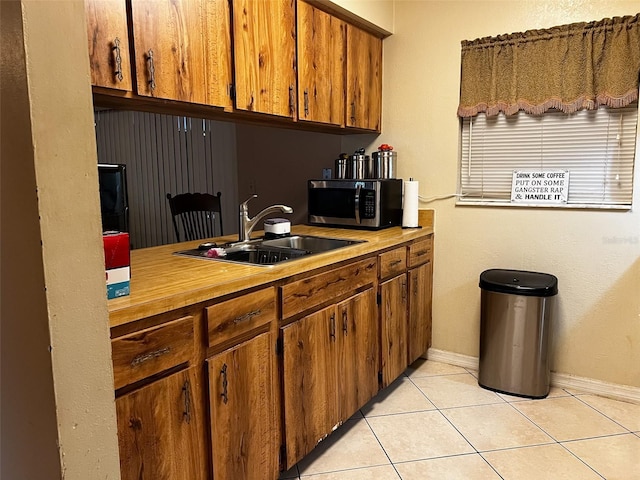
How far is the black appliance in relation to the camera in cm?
149

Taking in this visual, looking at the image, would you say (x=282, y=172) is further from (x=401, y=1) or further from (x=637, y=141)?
(x=637, y=141)

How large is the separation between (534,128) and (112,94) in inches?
86.4

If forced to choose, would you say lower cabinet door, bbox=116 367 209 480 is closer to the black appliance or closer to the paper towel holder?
the black appliance

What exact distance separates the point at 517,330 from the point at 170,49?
2.15 m

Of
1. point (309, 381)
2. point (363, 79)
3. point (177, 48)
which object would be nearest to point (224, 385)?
point (309, 381)

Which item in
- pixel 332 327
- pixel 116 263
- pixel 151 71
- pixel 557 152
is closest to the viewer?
pixel 116 263

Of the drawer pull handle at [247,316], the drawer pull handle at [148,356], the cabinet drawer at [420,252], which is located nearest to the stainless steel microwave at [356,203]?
the cabinet drawer at [420,252]

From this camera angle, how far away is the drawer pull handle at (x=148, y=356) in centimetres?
120

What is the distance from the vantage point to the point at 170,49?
5.46 feet

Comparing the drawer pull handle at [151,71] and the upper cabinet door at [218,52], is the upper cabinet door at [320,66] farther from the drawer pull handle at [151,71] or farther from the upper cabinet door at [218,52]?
the drawer pull handle at [151,71]

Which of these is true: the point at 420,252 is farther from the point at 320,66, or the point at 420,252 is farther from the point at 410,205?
the point at 320,66

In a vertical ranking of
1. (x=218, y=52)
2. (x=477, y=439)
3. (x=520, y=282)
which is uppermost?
(x=218, y=52)

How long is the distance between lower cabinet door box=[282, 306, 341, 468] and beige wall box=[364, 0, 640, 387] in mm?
1265

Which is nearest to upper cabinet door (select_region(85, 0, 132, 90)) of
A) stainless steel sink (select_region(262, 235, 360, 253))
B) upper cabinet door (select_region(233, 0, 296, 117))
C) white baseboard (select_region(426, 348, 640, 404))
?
upper cabinet door (select_region(233, 0, 296, 117))
